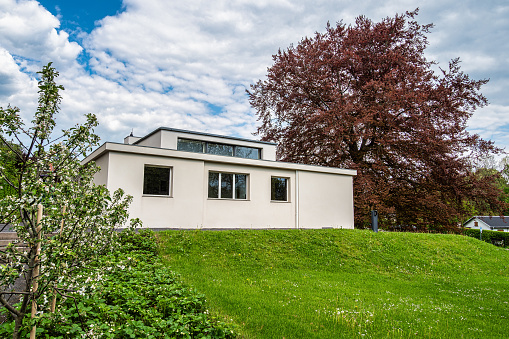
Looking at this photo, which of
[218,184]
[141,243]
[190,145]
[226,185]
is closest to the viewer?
[141,243]

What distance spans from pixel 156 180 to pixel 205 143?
3.97 m

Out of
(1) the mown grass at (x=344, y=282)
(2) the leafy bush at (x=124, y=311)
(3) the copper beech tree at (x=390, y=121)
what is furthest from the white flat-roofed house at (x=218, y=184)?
(2) the leafy bush at (x=124, y=311)

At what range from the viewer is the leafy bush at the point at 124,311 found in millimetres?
3389

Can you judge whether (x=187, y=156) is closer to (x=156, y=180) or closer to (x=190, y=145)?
(x=156, y=180)

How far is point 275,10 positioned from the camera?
40.8 feet

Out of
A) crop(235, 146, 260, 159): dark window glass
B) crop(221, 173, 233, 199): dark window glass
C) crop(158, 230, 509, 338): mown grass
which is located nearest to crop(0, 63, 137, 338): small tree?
crop(158, 230, 509, 338): mown grass

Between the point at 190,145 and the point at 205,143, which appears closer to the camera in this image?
the point at 190,145

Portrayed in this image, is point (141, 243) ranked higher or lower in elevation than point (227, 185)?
lower

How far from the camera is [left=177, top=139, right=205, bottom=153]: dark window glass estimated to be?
1500 cm

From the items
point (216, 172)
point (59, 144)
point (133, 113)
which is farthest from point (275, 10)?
point (59, 144)

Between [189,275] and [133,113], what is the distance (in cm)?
1004

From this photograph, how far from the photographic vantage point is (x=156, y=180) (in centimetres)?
1216

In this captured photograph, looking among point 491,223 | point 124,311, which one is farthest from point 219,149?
point 491,223

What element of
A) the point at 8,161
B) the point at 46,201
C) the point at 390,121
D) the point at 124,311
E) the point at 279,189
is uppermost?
the point at 390,121
